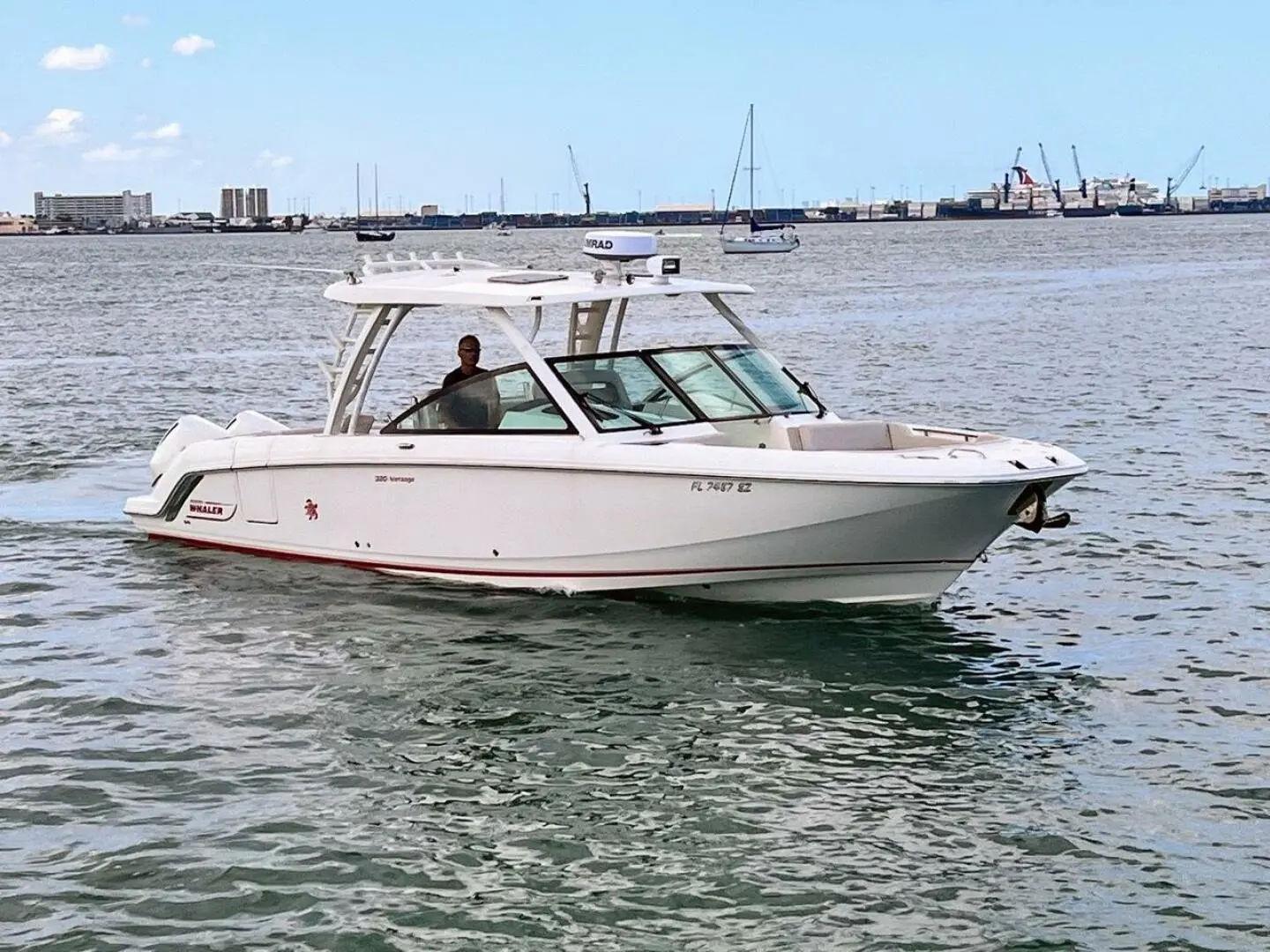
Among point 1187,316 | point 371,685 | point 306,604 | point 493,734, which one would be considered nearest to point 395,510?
point 306,604

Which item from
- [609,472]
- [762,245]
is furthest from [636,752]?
[762,245]

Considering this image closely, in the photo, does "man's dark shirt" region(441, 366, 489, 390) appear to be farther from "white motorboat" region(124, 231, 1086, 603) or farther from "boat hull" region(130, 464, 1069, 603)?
"boat hull" region(130, 464, 1069, 603)

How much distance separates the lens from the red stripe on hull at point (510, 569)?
1134 cm

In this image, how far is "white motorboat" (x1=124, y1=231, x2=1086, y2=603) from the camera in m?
11.0

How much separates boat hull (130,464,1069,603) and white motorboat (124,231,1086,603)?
0.01m

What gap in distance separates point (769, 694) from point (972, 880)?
2781 millimetres

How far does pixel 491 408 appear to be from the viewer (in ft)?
39.8

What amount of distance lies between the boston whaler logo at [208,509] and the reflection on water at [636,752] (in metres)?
0.36

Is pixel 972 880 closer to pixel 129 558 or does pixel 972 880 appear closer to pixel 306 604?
pixel 306 604

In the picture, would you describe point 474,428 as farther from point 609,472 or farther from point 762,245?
point 762,245

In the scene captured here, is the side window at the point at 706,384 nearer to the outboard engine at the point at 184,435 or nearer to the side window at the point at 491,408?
the side window at the point at 491,408

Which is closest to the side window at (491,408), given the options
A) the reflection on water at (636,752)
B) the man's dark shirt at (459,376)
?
the man's dark shirt at (459,376)

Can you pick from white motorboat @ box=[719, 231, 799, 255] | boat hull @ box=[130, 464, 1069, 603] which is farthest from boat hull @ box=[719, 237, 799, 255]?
boat hull @ box=[130, 464, 1069, 603]

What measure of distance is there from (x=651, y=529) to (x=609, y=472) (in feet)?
1.54
